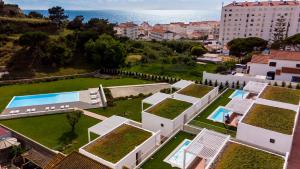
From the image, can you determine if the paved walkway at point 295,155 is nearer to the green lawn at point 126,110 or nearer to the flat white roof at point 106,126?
the flat white roof at point 106,126

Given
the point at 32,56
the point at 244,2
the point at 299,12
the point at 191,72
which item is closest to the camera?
the point at 191,72

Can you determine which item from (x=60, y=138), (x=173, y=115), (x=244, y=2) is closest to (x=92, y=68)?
(x=60, y=138)

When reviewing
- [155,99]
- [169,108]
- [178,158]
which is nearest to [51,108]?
[155,99]

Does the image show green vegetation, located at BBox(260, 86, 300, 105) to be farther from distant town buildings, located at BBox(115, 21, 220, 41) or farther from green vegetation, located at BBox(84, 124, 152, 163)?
distant town buildings, located at BBox(115, 21, 220, 41)

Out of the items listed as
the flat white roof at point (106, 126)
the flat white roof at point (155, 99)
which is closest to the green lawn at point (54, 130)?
the flat white roof at point (106, 126)

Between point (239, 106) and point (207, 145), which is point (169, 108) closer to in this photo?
point (207, 145)

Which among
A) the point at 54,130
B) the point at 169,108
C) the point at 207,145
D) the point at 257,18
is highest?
the point at 257,18

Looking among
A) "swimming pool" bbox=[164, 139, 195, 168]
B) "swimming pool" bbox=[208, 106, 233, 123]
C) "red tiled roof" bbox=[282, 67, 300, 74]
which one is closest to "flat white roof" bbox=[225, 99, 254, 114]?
"swimming pool" bbox=[208, 106, 233, 123]

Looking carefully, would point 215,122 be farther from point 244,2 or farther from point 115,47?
point 244,2
